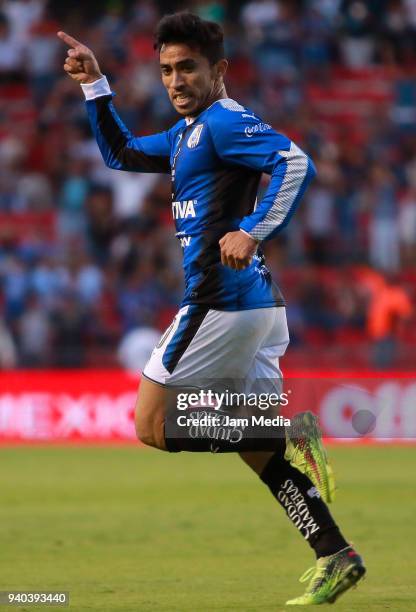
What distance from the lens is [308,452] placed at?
555cm

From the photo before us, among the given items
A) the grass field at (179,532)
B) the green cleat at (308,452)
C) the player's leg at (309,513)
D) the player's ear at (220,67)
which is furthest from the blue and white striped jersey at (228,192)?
the grass field at (179,532)

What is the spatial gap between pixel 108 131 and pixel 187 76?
2.31 ft

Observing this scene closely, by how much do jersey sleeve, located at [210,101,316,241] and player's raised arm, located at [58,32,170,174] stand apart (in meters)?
0.60

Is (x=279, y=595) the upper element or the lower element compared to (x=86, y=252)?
upper

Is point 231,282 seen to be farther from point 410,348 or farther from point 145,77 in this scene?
point 145,77

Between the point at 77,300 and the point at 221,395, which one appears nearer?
the point at 221,395

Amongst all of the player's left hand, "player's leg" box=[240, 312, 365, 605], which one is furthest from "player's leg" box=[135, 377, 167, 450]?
the player's left hand

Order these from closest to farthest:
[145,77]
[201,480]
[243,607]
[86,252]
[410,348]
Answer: [243,607] → [201,480] → [410,348] → [86,252] → [145,77]

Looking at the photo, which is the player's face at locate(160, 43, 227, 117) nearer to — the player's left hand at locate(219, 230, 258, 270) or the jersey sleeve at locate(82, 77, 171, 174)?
the jersey sleeve at locate(82, 77, 171, 174)

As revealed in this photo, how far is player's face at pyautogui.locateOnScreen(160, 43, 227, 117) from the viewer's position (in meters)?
5.62

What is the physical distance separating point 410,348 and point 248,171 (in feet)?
33.6

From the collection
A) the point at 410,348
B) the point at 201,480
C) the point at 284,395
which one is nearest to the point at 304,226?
the point at 410,348

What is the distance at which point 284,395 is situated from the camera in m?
5.97

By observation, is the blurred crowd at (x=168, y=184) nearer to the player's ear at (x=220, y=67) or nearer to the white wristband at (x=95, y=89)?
the white wristband at (x=95, y=89)
